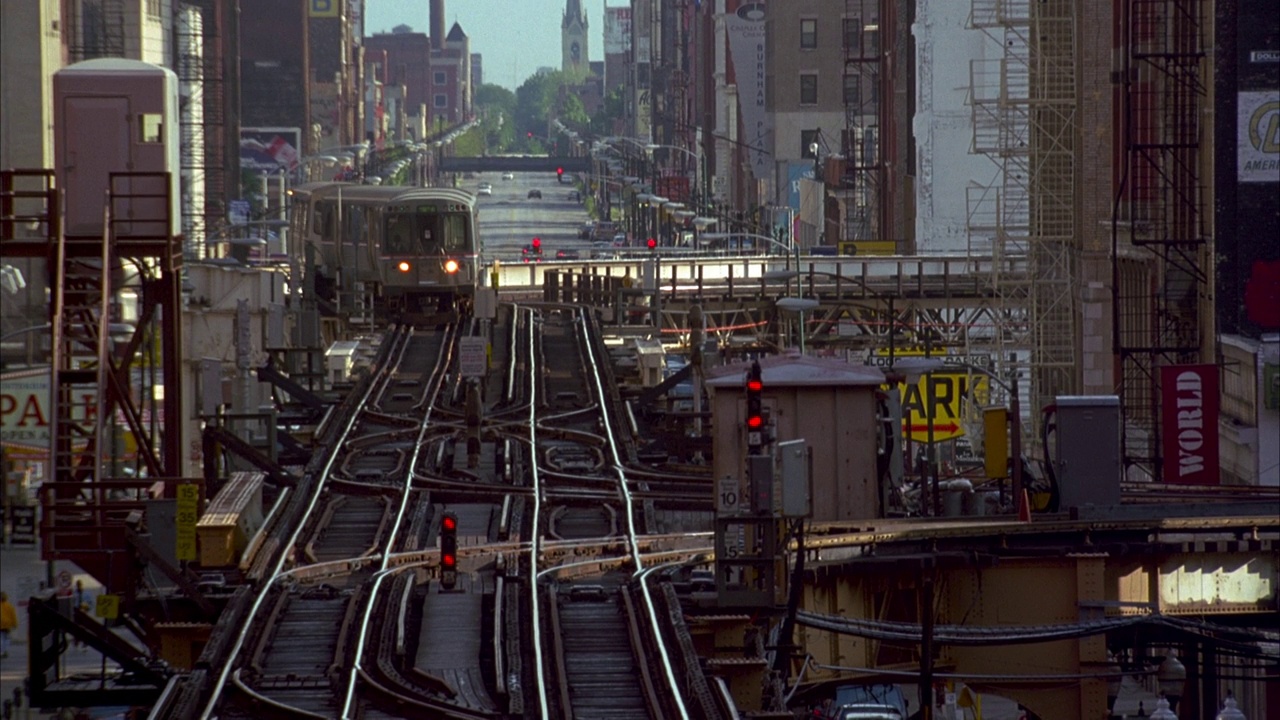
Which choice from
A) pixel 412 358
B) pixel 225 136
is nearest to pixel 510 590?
pixel 412 358

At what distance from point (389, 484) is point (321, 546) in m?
4.10

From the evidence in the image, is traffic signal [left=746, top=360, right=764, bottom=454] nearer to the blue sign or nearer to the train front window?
the train front window

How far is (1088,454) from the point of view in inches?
1188

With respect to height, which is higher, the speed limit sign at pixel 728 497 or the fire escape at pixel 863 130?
the fire escape at pixel 863 130

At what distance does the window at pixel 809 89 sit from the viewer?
124812 millimetres

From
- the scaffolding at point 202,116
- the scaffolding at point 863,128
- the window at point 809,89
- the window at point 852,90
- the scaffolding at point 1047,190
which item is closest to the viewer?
the scaffolding at point 1047,190

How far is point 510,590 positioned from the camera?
25625 mm

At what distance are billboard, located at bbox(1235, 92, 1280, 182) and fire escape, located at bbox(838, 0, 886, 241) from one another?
188ft

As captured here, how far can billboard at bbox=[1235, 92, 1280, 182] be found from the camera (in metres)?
42.9

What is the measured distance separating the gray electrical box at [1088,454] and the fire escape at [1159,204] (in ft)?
42.9

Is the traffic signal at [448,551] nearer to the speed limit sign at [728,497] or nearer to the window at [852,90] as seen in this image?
the speed limit sign at [728,497]

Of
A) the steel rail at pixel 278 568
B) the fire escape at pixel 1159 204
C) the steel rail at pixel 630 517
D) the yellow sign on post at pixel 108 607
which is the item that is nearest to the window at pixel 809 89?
the fire escape at pixel 1159 204

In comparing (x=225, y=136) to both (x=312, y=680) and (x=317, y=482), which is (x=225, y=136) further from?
(x=312, y=680)

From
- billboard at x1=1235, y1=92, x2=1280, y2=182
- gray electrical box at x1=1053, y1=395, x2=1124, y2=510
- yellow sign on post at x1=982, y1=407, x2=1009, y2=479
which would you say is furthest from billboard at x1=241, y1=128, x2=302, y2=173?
gray electrical box at x1=1053, y1=395, x2=1124, y2=510
